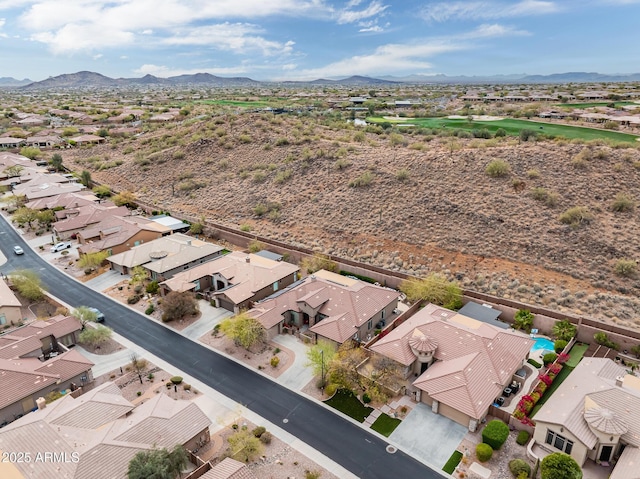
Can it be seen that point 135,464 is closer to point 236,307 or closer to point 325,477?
point 325,477

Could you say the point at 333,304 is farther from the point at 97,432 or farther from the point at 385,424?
the point at 97,432

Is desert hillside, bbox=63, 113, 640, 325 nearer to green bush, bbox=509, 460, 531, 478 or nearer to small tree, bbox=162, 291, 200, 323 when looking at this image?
small tree, bbox=162, 291, 200, 323

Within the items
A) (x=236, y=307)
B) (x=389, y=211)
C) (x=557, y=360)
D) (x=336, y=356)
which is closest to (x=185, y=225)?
(x=236, y=307)

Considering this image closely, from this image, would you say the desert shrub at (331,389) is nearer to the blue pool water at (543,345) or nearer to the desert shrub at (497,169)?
the blue pool water at (543,345)

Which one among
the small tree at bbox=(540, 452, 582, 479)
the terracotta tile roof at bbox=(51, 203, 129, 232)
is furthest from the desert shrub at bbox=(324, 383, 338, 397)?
the terracotta tile roof at bbox=(51, 203, 129, 232)

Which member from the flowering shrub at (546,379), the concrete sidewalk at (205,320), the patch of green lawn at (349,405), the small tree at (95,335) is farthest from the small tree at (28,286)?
the flowering shrub at (546,379)

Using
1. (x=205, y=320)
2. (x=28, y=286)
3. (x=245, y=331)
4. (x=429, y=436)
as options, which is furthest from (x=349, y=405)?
(x=28, y=286)

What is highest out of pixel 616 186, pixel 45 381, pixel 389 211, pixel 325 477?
pixel 616 186
